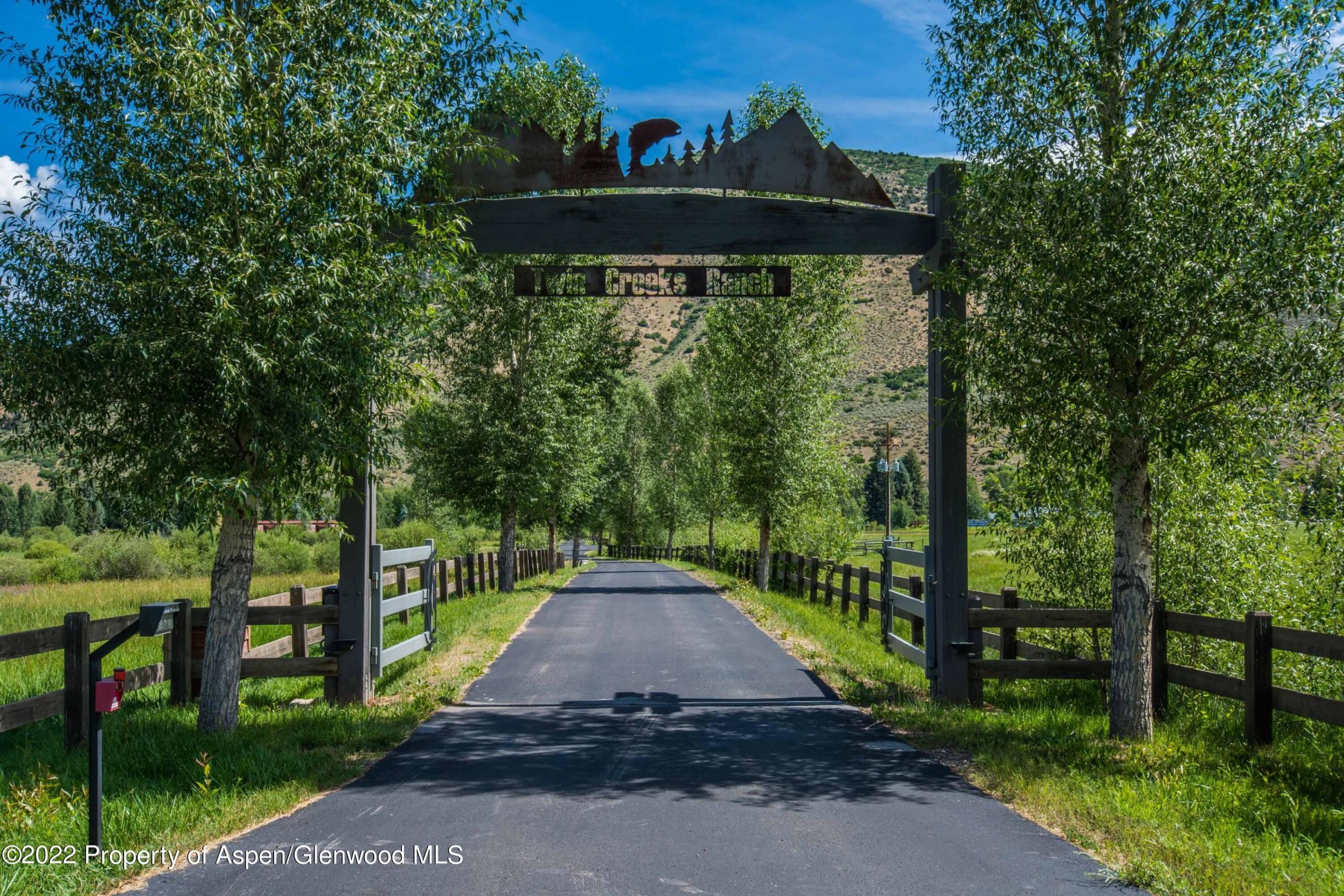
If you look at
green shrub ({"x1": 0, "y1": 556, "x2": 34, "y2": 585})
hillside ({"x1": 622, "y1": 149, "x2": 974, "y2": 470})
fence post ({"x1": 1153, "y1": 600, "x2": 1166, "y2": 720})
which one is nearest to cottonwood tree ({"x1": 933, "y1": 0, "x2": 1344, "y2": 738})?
fence post ({"x1": 1153, "y1": 600, "x2": 1166, "y2": 720})

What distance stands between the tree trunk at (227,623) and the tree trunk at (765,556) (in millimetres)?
19372

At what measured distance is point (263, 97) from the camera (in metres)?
7.27

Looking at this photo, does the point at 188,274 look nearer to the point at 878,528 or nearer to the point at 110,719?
the point at 110,719

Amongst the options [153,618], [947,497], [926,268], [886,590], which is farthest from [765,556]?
[153,618]

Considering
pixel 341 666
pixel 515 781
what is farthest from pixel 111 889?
pixel 341 666

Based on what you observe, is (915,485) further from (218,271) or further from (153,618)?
(153,618)

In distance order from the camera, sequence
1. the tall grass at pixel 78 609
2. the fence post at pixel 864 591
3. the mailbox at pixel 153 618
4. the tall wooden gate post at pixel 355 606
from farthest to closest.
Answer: the fence post at pixel 864 591, the tall grass at pixel 78 609, the tall wooden gate post at pixel 355 606, the mailbox at pixel 153 618

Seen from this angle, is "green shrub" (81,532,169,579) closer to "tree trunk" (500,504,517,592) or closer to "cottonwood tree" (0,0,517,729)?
"tree trunk" (500,504,517,592)

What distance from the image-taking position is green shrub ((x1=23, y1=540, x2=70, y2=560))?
3609 centimetres

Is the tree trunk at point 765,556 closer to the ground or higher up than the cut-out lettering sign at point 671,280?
closer to the ground

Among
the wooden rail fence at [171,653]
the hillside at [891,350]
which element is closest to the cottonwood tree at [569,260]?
the wooden rail fence at [171,653]

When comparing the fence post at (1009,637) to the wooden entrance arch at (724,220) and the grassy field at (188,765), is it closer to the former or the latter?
the wooden entrance arch at (724,220)

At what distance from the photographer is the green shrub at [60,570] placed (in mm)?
31719

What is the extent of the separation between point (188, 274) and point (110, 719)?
3.80 m
